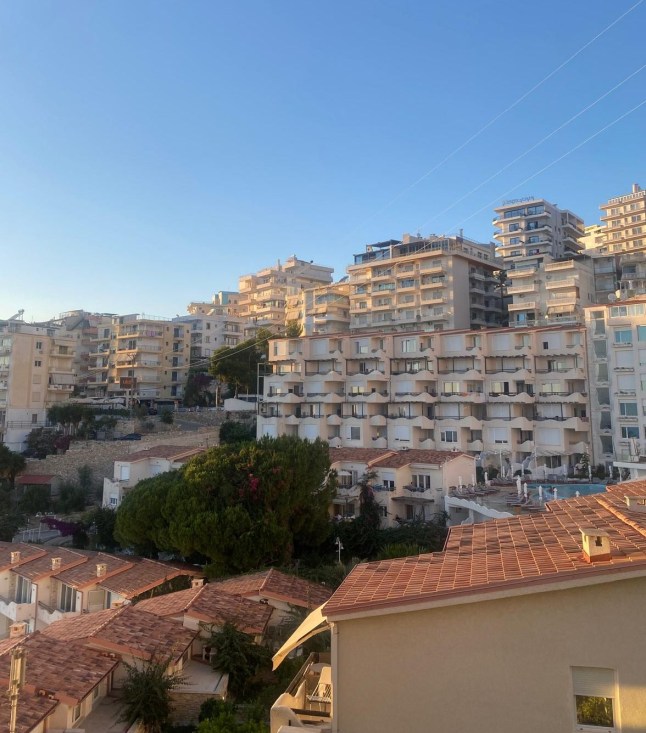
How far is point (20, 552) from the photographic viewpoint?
89.7 ft

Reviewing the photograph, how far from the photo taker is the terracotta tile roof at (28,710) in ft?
31.9

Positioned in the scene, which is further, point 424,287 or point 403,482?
point 424,287

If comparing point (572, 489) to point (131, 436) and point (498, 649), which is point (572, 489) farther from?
point (131, 436)

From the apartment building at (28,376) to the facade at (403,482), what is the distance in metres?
44.1

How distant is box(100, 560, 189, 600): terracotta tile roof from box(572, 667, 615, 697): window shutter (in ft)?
61.5

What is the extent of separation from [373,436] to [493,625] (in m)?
45.2

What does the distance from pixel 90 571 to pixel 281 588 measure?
9.71 meters

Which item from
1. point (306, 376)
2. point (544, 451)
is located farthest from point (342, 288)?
point (544, 451)

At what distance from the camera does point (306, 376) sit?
2185 inches

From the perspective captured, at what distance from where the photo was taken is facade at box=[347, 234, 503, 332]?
64.8 meters

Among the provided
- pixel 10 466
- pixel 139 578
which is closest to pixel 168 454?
pixel 10 466

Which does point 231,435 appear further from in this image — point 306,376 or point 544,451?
point 544,451

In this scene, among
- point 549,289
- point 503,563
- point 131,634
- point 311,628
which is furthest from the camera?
point 549,289

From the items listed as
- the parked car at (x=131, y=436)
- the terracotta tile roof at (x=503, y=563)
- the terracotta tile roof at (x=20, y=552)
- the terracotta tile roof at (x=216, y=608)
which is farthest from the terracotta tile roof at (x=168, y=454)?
the terracotta tile roof at (x=503, y=563)
